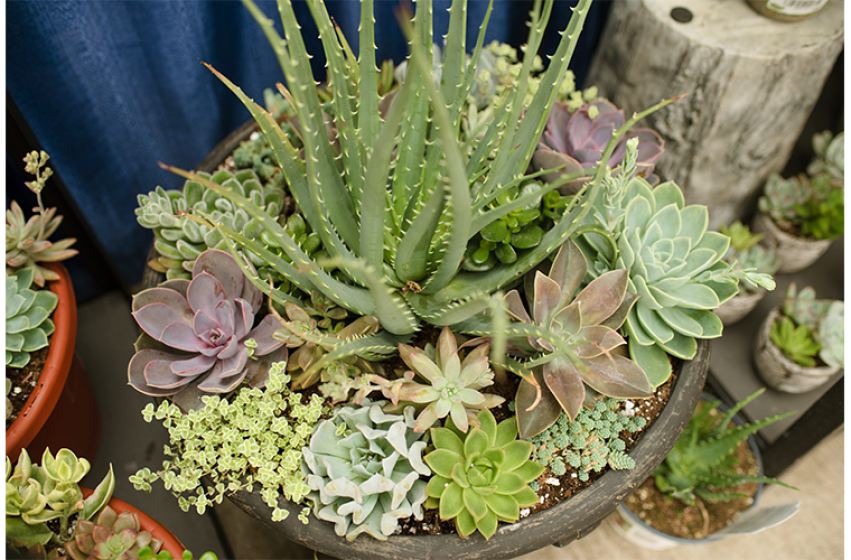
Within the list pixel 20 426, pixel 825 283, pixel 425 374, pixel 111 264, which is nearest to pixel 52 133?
pixel 111 264

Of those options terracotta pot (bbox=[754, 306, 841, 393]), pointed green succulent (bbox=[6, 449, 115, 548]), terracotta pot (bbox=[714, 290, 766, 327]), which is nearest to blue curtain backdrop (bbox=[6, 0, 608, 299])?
pointed green succulent (bbox=[6, 449, 115, 548])

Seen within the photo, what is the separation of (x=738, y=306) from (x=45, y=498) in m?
1.37

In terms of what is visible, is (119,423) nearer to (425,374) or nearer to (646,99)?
(425,374)

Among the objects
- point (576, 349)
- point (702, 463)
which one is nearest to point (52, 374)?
point (576, 349)

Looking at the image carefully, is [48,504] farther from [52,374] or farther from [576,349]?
[576,349]

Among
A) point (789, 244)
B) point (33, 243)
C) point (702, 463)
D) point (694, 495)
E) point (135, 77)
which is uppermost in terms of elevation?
point (135, 77)

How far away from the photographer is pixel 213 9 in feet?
3.51

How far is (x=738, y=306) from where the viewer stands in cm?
126

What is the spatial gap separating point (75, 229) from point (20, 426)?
53 centimetres

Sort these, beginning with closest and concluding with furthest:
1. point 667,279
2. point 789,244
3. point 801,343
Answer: point 667,279 → point 801,343 → point 789,244

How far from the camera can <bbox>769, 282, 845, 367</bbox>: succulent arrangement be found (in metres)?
1.13

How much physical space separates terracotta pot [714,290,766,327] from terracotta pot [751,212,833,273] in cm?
12

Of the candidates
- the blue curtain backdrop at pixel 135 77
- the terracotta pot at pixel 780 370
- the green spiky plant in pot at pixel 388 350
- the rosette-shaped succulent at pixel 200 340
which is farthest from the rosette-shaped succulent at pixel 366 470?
the terracotta pot at pixel 780 370

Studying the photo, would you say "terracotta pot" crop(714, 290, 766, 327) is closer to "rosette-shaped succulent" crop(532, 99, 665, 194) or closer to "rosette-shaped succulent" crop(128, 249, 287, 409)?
"rosette-shaped succulent" crop(532, 99, 665, 194)
